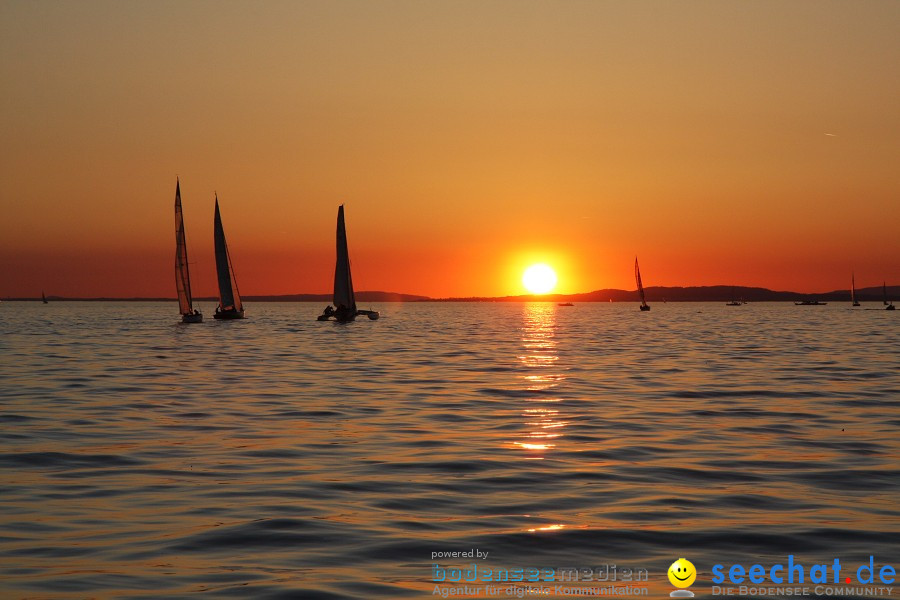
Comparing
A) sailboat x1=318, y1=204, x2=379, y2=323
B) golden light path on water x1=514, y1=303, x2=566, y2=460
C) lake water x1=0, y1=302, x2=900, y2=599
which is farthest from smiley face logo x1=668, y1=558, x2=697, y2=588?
sailboat x1=318, y1=204, x2=379, y2=323

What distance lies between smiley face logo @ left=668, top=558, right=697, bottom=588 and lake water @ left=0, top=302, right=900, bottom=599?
127 mm

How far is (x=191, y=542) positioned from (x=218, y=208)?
9770 centimetres

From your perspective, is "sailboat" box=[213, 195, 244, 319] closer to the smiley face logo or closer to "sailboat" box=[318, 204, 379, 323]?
"sailboat" box=[318, 204, 379, 323]

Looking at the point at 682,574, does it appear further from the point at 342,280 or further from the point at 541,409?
the point at 342,280

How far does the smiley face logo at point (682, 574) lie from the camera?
9.52m

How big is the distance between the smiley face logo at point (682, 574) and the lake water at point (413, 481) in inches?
5.0

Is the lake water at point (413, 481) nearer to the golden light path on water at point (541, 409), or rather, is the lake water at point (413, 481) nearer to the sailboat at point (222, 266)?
the golden light path on water at point (541, 409)

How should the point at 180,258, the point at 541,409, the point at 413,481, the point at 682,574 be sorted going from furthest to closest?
the point at 180,258
the point at 541,409
the point at 413,481
the point at 682,574

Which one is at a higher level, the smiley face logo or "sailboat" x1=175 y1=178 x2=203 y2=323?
"sailboat" x1=175 y1=178 x2=203 y2=323

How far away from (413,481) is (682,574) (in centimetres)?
618

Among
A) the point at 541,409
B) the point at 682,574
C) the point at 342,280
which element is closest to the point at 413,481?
the point at 682,574

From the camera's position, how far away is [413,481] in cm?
1523

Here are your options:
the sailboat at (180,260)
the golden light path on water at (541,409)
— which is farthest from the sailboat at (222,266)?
the golden light path on water at (541,409)

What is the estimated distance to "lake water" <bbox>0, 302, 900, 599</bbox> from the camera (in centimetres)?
1042
